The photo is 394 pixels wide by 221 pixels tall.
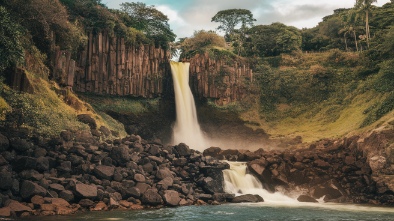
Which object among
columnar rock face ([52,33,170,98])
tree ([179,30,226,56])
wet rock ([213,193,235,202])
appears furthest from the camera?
tree ([179,30,226,56])

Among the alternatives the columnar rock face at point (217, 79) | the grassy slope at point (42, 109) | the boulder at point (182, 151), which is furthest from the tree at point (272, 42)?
the grassy slope at point (42, 109)

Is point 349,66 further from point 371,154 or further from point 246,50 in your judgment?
point 371,154

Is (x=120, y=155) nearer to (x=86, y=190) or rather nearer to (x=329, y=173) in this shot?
(x=86, y=190)

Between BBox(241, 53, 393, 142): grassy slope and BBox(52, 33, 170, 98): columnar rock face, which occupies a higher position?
BBox(52, 33, 170, 98): columnar rock face

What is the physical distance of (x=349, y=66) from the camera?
55281 millimetres

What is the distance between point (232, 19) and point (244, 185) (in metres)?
52.6

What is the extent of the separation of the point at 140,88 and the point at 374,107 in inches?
982

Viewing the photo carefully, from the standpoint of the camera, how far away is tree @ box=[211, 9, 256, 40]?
76.2m

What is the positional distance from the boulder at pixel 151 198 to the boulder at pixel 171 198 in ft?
1.11

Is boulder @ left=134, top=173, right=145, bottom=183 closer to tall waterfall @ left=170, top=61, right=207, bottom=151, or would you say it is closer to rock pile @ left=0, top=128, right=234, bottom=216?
rock pile @ left=0, top=128, right=234, bottom=216

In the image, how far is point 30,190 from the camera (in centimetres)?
1862

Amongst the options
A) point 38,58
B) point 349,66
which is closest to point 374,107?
point 349,66

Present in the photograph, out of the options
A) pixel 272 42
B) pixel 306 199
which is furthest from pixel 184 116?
pixel 272 42

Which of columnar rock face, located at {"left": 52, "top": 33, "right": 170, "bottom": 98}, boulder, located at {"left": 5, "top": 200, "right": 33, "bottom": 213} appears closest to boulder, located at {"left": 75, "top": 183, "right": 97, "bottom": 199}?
boulder, located at {"left": 5, "top": 200, "right": 33, "bottom": 213}
